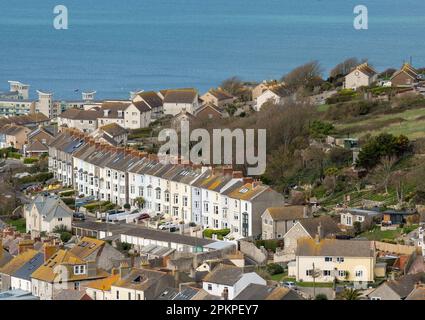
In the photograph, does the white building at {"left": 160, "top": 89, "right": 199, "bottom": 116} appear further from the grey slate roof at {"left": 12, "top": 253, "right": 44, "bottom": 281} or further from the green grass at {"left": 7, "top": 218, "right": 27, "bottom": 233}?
the grey slate roof at {"left": 12, "top": 253, "right": 44, "bottom": 281}

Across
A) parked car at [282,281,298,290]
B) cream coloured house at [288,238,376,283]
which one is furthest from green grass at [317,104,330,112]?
parked car at [282,281,298,290]

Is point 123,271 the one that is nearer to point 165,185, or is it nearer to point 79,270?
point 79,270

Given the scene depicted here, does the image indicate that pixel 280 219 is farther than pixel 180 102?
No

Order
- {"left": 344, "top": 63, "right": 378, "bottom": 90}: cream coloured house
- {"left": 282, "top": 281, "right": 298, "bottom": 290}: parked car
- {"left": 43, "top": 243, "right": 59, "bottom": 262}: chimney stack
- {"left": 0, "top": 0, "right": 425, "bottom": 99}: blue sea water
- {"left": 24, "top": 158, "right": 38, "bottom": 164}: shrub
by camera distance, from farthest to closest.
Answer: {"left": 0, "top": 0, "right": 425, "bottom": 99}: blue sea water < {"left": 344, "top": 63, "right": 378, "bottom": 90}: cream coloured house < {"left": 24, "top": 158, "right": 38, "bottom": 164}: shrub < {"left": 43, "top": 243, "right": 59, "bottom": 262}: chimney stack < {"left": 282, "top": 281, "right": 298, "bottom": 290}: parked car

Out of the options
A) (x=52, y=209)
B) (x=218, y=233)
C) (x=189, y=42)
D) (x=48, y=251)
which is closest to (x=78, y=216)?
(x=52, y=209)

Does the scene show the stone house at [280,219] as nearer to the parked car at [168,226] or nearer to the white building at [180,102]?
the parked car at [168,226]
